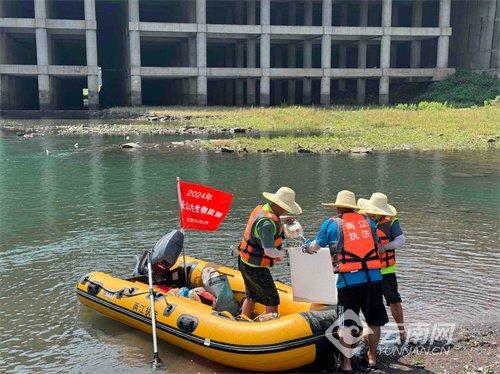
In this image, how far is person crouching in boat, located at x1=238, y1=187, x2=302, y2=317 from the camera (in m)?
6.48

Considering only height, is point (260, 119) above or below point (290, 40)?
below

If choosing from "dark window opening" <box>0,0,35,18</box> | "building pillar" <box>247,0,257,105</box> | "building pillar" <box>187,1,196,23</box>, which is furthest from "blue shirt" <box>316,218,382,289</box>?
"dark window opening" <box>0,0,35,18</box>

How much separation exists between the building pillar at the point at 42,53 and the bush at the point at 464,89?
3286 cm

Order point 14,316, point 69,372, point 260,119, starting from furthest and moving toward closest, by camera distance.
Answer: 1. point 260,119
2. point 14,316
3. point 69,372

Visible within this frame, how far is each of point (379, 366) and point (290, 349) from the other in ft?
3.42

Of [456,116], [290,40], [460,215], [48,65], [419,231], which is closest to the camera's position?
[419,231]

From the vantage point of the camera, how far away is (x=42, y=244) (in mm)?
11922

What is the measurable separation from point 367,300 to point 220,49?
6355 cm

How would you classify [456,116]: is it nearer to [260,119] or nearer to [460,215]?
[260,119]

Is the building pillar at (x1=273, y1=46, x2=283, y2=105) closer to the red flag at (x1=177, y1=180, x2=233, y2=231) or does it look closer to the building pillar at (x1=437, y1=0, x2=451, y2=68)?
the building pillar at (x1=437, y1=0, x2=451, y2=68)

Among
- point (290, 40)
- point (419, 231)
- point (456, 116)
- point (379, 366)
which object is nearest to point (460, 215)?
point (419, 231)

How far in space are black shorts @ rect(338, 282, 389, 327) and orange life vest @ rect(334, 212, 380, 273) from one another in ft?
0.73

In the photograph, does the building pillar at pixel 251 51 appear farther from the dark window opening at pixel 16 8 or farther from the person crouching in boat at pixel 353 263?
the person crouching in boat at pixel 353 263

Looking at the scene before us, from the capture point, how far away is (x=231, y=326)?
6.43 metres
